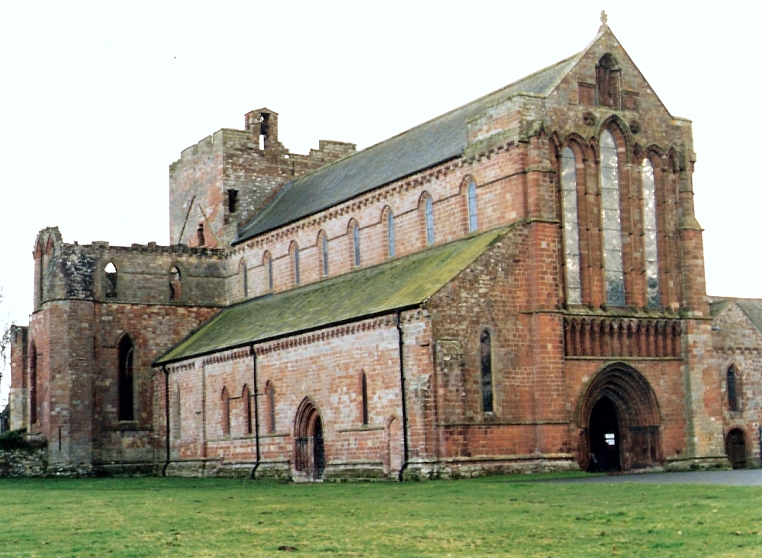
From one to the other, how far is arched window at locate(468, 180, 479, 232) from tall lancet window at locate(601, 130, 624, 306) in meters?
4.69

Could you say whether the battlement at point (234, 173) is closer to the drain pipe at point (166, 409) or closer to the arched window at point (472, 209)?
the drain pipe at point (166, 409)

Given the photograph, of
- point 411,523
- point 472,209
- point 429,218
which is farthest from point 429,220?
point 411,523

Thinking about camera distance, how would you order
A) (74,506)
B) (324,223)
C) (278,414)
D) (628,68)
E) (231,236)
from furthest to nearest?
(231,236) → (324,223) → (278,414) → (628,68) → (74,506)

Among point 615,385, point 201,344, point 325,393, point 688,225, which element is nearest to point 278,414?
point 325,393

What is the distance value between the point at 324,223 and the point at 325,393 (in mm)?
11353

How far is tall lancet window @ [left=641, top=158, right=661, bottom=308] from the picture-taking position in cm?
4891

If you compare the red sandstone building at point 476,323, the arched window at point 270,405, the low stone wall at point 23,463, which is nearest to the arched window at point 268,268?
the red sandstone building at point 476,323

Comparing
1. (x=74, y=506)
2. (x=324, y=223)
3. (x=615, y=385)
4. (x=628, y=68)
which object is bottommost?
(x=74, y=506)

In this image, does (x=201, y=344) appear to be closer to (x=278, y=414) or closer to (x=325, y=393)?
(x=278, y=414)

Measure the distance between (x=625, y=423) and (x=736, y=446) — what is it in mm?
14238

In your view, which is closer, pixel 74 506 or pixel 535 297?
pixel 74 506

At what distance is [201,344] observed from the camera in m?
61.3

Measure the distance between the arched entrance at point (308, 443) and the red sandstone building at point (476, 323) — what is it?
8 cm

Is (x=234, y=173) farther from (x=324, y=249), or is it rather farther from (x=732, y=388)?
(x=732, y=388)
